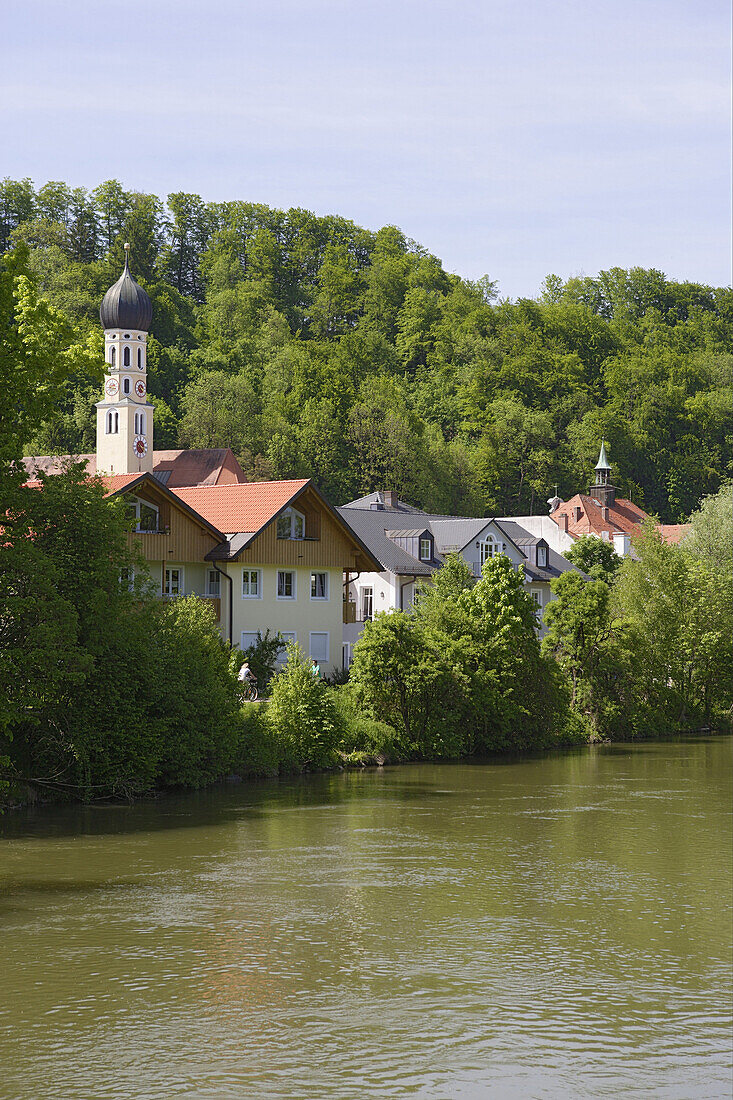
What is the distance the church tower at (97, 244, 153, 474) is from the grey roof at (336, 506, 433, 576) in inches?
1034

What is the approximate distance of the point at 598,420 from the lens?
118125mm

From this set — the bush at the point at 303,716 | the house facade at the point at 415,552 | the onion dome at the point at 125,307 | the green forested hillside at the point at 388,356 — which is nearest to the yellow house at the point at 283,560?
the house facade at the point at 415,552

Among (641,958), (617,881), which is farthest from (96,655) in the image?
(641,958)

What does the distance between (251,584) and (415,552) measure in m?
16.6

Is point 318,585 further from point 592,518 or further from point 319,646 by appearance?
point 592,518

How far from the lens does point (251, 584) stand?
1938 inches

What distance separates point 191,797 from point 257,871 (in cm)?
1029

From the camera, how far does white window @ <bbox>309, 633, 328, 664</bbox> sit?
5153cm

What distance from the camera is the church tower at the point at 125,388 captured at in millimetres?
89250

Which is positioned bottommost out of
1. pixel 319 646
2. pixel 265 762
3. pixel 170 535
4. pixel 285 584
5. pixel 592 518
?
pixel 265 762

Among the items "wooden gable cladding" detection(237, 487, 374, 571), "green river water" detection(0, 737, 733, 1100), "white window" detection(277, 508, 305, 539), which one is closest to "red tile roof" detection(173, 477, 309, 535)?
"wooden gable cladding" detection(237, 487, 374, 571)

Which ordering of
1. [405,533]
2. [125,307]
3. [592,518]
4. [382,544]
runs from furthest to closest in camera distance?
[592,518]
[125,307]
[405,533]
[382,544]

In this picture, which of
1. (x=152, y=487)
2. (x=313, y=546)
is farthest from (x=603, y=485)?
(x=152, y=487)

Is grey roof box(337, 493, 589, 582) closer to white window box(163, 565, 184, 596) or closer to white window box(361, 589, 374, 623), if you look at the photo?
white window box(361, 589, 374, 623)
